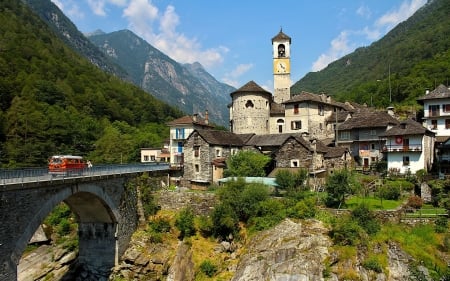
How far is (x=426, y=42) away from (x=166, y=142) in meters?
87.2

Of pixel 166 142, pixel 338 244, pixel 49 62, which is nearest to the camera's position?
pixel 338 244

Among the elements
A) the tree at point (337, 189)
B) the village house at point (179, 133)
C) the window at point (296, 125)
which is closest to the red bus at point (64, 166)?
the tree at point (337, 189)

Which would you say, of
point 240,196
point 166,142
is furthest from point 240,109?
point 240,196

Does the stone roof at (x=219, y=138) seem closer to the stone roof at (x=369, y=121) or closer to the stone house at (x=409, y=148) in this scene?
the stone roof at (x=369, y=121)

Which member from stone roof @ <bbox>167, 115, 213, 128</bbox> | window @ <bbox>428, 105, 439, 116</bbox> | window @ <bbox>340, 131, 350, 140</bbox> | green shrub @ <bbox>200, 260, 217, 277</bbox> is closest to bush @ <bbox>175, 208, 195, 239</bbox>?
green shrub @ <bbox>200, 260, 217, 277</bbox>

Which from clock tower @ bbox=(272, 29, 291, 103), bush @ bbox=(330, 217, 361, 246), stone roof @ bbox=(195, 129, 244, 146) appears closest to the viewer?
bush @ bbox=(330, 217, 361, 246)

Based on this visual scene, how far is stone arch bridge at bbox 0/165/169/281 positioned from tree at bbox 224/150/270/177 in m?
8.49

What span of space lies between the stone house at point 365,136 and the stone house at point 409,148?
141 inches

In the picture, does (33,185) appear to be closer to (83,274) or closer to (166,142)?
(83,274)

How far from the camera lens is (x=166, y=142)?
71062 mm

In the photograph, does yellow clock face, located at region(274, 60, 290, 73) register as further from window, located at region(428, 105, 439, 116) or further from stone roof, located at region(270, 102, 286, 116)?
window, located at region(428, 105, 439, 116)

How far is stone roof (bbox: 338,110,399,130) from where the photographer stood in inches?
1911

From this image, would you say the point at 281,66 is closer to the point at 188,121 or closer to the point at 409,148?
the point at 188,121

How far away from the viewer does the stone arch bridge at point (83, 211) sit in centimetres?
2077
